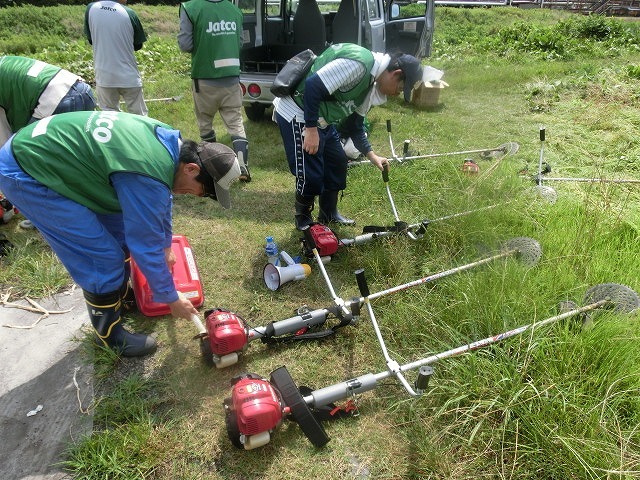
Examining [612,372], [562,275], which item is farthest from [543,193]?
[612,372]

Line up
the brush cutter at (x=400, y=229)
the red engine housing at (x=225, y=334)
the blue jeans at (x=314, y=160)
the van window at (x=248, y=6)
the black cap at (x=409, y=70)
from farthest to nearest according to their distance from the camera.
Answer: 1. the van window at (x=248, y=6)
2. the brush cutter at (x=400, y=229)
3. the blue jeans at (x=314, y=160)
4. the black cap at (x=409, y=70)
5. the red engine housing at (x=225, y=334)

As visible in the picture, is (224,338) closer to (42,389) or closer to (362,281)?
(362,281)

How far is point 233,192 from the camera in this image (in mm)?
5207

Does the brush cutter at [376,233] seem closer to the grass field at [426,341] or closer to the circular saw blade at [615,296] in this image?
the grass field at [426,341]

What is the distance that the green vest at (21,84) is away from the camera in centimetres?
325

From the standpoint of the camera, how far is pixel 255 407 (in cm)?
215

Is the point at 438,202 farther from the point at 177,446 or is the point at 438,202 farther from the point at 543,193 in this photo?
the point at 177,446

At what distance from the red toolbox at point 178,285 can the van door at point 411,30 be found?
660cm

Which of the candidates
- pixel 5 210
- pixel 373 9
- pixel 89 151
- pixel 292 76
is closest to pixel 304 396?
pixel 89 151

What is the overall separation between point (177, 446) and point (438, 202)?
324 centimetres

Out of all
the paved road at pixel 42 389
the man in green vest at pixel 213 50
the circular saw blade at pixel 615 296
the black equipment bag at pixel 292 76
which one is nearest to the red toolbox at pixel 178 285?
the paved road at pixel 42 389

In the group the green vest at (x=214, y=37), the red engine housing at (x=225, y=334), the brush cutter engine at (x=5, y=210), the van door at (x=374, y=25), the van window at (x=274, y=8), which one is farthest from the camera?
the van window at (x=274, y=8)

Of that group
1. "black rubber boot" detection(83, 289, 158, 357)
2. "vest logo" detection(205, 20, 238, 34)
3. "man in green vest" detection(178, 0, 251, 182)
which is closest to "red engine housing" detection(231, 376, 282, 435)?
"black rubber boot" detection(83, 289, 158, 357)

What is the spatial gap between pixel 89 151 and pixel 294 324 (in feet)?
5.35
